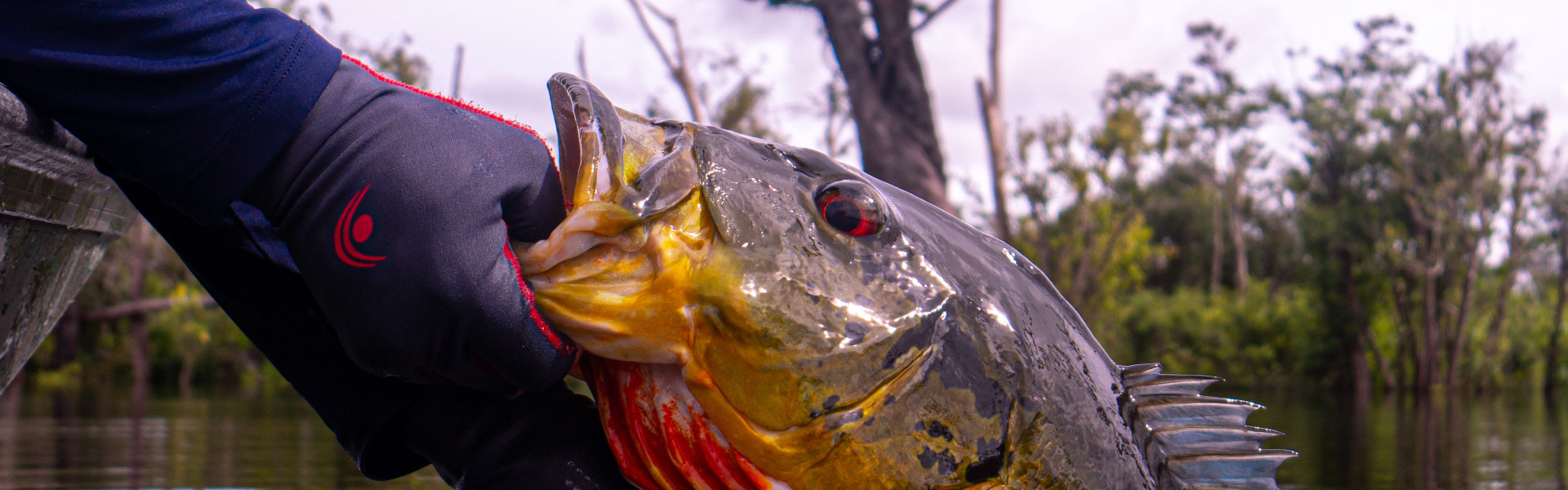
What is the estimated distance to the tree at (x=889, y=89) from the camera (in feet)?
25.2

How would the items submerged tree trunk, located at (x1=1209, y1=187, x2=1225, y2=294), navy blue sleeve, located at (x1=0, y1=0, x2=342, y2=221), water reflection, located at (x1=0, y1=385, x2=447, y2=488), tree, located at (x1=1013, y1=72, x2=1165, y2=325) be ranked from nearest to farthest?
1. navy blue sleeve, located at (x1=0, y1=0, x2=342, y2=221)
2. water reflection, located at (x1=0, y1=385, x2=447, y2=488)
3. tree, located at (x1=1013, y1=72, x2=1165, y2=325)
4. submerged tree trunk, located at (x1=1209, y1=187, x2=1225, y2=294)

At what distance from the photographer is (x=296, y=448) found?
667cm

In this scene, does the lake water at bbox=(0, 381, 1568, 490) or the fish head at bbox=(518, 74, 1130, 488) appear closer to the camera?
the fish head at bbox=(518, 74, 1130, 488)

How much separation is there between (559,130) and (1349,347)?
22.1 metres

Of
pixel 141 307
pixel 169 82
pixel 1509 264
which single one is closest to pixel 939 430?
pixel 169 82

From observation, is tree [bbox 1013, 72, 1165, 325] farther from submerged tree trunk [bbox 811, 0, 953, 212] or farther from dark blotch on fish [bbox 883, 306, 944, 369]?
dark blotch on fish [bbox 883, 306, 944, 369]

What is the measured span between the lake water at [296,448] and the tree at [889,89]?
3.21 meters

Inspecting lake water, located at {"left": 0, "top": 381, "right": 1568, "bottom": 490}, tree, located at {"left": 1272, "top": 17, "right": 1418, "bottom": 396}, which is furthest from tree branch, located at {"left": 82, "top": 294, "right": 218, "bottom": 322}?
tree, located at {"left": 1272, "top": 17, "right": 1418, "bottom": 396}

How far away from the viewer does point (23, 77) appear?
1.14m

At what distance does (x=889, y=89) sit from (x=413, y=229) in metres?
7.13

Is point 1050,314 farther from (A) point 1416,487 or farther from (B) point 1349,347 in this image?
(B) point 1349,347

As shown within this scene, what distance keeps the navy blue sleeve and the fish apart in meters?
0.32

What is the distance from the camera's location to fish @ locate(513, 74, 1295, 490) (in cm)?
117

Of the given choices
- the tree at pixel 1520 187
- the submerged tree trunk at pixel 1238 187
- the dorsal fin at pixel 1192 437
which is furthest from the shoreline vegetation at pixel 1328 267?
the dorsal fin at pixel 1192 437
